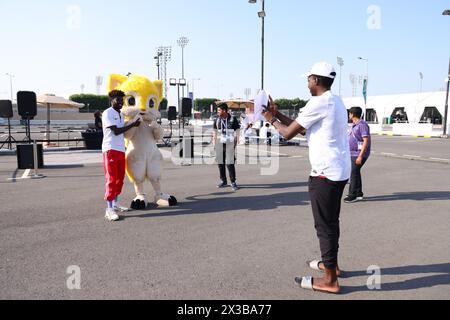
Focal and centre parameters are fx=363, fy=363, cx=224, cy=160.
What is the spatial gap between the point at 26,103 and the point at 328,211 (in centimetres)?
1264

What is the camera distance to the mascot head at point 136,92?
6.41 m

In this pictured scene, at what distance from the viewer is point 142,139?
6.39m

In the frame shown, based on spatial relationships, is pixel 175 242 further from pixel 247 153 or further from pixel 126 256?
pixel 247 153

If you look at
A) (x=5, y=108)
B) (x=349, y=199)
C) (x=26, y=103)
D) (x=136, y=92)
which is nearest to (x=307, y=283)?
(x=349, y=199)

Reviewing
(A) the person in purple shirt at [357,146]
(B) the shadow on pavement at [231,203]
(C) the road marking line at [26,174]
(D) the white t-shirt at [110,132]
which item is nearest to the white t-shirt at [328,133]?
(B) the shadow on pavement at [231,203]

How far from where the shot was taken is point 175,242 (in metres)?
4.57

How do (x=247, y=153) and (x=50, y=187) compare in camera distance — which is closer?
(x=50, y=187)

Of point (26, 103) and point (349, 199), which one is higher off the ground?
point (26, 103)

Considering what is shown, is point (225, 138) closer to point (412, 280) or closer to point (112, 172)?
point (112, 172)

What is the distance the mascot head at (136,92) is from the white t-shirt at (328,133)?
391 cm

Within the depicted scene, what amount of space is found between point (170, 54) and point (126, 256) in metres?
50.1

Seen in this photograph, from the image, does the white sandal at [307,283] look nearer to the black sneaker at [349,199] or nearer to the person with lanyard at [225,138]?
the black sneaker at [349,199]
